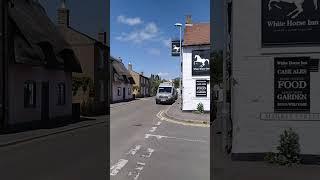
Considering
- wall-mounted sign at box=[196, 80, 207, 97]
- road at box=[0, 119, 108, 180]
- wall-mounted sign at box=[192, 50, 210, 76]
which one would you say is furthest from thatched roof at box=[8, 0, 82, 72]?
wall-mounted sign at box=[196, 80, 207, 97]

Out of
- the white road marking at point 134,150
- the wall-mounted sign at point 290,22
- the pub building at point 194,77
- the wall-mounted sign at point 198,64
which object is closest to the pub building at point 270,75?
the wall-mounted sign at point 290,22

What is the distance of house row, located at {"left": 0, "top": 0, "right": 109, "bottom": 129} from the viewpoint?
2198 cm

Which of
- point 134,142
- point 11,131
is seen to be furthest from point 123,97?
point 134,142

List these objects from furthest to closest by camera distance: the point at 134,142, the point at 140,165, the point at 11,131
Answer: the point at 11,131
the point at 134,142
the point at 140,165

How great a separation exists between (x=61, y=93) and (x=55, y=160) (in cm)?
1890

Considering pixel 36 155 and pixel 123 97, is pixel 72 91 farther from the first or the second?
pixel 123 97

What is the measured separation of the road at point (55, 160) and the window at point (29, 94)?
7.78m

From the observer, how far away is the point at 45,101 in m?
27.3

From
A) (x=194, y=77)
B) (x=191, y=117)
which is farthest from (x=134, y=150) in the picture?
(x=194, y=77)

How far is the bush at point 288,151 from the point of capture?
11.1 m

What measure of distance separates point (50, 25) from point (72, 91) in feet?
18.5

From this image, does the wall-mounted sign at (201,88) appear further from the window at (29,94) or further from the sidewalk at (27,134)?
the window at (29,94)

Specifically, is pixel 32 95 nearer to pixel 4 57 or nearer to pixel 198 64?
pixel 4 57

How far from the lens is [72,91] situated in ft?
107
